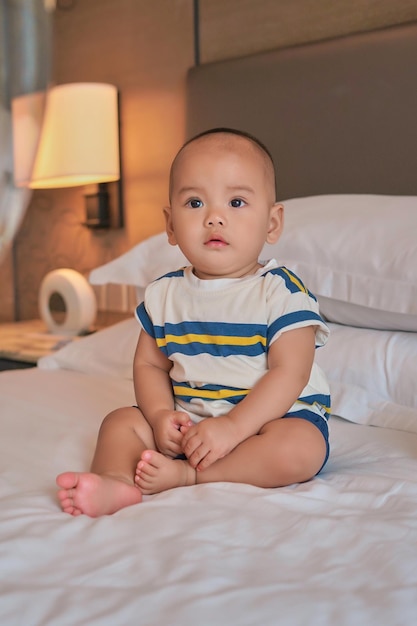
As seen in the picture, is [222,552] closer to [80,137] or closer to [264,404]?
[264,404]

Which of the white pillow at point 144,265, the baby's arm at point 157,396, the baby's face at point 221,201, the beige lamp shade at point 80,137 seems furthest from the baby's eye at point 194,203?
the beige lamp shade at point 80,137

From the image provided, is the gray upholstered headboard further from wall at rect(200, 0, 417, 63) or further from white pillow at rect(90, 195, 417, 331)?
white pillow at rect(90, 195, 417, 331)

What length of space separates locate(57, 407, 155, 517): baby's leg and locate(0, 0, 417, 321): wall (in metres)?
1.34

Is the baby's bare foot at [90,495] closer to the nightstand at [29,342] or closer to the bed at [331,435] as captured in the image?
the bed at [331,435]

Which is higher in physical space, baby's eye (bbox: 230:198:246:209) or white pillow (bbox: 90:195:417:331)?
baby's eye (bbox: 230:198:246:209)

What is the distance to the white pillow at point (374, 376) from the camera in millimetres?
1205

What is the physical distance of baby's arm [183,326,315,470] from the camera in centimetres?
93

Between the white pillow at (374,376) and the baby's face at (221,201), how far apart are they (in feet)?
1.09

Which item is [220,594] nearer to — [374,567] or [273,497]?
[374,567]

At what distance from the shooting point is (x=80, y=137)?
2357 mm

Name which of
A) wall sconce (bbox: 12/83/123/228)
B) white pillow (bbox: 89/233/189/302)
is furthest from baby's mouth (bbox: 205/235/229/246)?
wall sconce (bbox: 12/83/123/228)

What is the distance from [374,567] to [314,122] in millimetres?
1494

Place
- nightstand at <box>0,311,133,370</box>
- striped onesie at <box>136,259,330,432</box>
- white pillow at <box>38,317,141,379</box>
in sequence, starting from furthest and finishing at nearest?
nightstand at <box>0,311,133,370</box>
white pillow at <box>38,317,141,379</box>
striped onesie at <box>136,259,330,432</box>

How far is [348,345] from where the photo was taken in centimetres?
134
